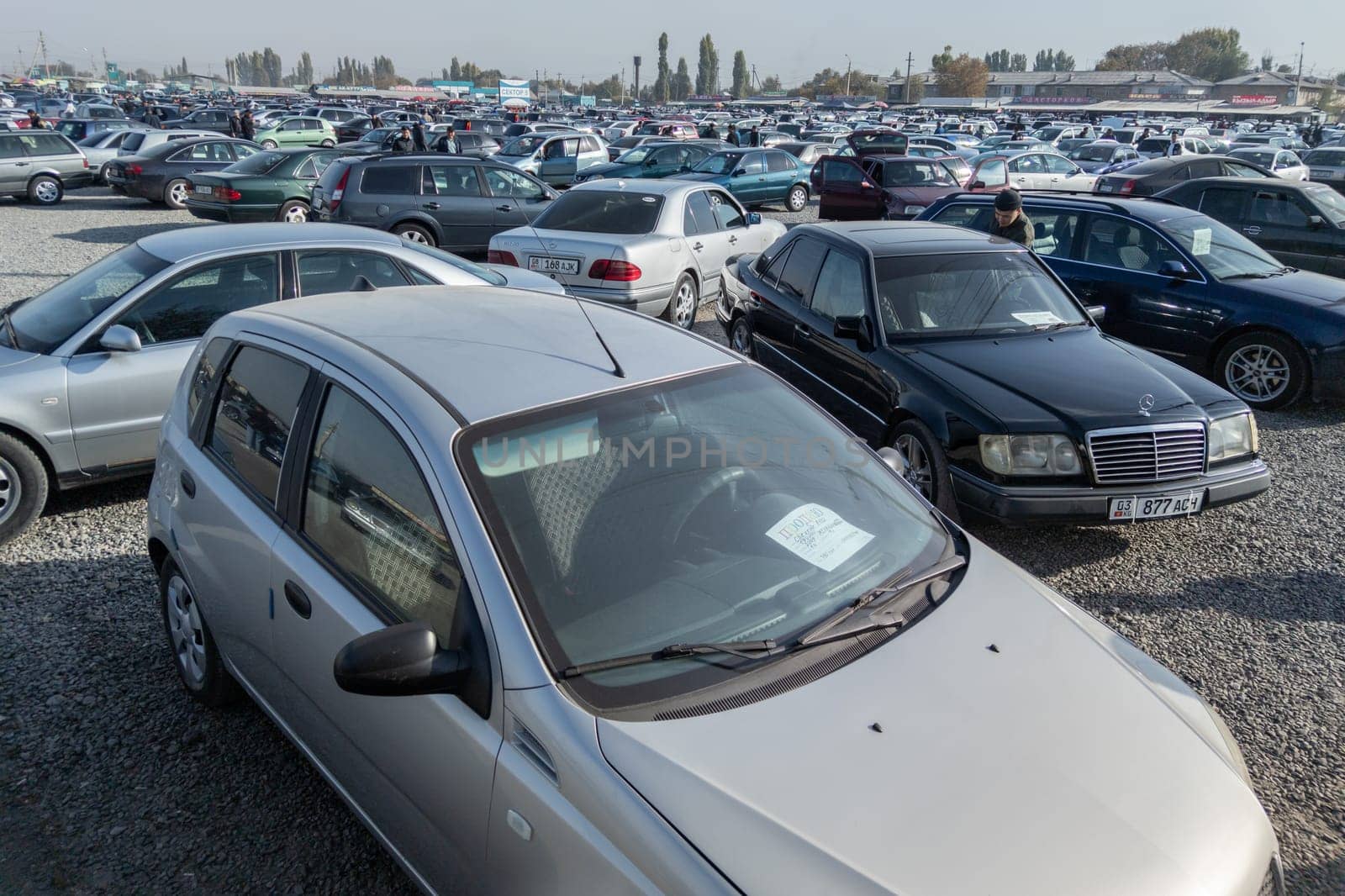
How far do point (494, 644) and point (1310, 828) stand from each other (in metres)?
2.91

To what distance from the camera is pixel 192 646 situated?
11.5 ft

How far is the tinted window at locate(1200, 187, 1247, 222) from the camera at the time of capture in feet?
37.1

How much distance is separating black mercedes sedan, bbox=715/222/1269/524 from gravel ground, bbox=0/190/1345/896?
0.51m

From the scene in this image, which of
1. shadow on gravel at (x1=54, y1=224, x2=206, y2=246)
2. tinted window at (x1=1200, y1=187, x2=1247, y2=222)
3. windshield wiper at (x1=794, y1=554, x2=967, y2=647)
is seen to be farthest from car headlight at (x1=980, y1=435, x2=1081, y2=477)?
shadow on gravel at (x1=54, y1=224, x2=206, y2=246)

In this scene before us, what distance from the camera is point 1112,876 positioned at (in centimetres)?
176

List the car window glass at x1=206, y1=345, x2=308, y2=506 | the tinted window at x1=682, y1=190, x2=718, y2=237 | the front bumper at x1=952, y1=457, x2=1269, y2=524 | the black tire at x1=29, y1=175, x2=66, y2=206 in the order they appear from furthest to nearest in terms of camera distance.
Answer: the black tire at x1=29, y1=175, x2=66, y2=206 < the tinted window at x1=682, y1=190, x2=718, y2=237 < the front bumper at x1=952, y1=457, x2=1269, y2=524 < the car window glass at x1=206, y1=345, x2=308, y2=506

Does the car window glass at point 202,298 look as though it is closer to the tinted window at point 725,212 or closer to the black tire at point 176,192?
the tinted window at point 725,212

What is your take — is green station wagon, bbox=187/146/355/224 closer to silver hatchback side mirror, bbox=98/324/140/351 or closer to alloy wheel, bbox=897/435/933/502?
silver hatchback side mirror, bbox=98/324/140/351

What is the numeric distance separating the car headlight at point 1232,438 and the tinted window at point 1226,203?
24.6 ft

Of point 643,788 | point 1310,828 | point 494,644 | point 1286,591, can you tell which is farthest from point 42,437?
point 1286,591

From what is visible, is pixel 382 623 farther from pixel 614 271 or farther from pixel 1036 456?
pixel 614 271

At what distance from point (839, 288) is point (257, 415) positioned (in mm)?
4113

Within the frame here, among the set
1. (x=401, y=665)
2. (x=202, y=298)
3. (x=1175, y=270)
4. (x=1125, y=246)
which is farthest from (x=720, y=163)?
(x=401, y=665)

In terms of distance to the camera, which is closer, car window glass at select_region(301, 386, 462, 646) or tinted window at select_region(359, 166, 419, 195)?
car window glass at select_region(301, 386, 462, 646)
